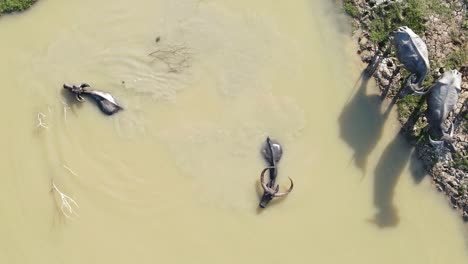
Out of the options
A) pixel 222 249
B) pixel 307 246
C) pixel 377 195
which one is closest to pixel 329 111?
pixel 377 195

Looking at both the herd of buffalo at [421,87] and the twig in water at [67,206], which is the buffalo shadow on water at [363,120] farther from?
the twig in water at [67,206]

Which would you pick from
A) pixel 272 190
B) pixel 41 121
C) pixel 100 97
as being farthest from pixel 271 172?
pixel 41 121

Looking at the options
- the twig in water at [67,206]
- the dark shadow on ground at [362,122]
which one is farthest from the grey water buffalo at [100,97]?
Answer: the dark shadow on ground at [362,122]

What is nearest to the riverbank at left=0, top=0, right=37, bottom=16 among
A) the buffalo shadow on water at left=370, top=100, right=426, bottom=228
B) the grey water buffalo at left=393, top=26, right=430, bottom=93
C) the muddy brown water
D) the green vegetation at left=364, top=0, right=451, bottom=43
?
the muddy brown water

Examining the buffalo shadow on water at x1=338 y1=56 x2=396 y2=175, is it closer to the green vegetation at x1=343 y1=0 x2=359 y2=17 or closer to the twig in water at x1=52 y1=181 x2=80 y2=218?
the green vegetation at x1=343 y1=0 x2=359 y2=17

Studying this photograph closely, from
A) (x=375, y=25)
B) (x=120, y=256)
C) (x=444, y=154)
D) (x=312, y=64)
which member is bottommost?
(x=120, y=256)

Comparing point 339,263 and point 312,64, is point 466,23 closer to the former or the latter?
point 312,64
